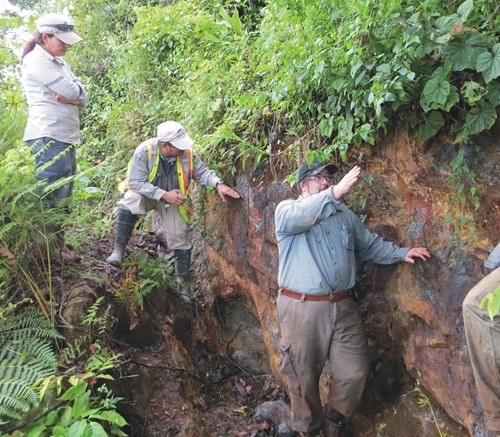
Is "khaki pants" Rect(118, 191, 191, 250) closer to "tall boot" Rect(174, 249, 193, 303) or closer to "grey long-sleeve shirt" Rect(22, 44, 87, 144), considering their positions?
"tall boot" Rect(174, 249, 193, 303)

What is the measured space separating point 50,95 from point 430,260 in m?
4.16

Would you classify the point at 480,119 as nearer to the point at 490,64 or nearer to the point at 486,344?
the point at 490,64

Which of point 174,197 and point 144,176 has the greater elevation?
point 144,176

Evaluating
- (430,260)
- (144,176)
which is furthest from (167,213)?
(430,260)

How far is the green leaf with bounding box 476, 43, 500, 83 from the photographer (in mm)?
3051

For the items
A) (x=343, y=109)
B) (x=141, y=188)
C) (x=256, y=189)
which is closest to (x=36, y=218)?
(x=141, y=188)

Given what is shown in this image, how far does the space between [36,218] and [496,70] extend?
14.0 feet

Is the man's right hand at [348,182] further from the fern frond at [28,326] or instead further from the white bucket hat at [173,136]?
the fern frond at [28,326]

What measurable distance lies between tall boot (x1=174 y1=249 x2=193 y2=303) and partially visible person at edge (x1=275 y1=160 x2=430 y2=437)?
6.81 feet

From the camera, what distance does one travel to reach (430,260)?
155 inches

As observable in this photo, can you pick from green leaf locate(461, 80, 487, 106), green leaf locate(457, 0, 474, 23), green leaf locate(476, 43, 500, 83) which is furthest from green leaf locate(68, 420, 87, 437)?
A: green leaf locate(457, 0, 474, 23)

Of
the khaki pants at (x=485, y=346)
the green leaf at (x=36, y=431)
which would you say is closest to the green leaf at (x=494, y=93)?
the khaki pants at (x=485, y=346)

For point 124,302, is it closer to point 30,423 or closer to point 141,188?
point 141,188

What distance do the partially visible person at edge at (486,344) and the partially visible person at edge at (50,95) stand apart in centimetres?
403
